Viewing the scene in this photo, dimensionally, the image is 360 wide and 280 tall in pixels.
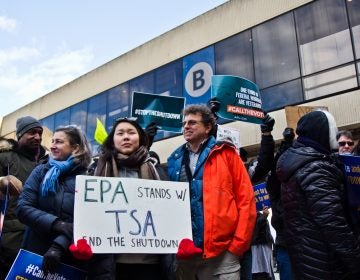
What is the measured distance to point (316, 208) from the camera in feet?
8.36

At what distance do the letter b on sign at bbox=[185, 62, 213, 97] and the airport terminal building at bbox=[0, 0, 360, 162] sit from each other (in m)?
0.04

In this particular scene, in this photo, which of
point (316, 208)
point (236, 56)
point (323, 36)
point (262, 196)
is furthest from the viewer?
point (236, 56)

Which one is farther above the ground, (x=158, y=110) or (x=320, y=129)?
(x=158, y=110)

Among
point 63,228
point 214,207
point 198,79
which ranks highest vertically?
point 198,79

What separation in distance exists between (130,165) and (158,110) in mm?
2234

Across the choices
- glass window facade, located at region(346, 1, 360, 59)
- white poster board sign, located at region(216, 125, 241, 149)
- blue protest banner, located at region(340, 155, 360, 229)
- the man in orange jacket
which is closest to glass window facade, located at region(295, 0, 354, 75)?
glass window facade, located at region(346, 1, 360, 59)

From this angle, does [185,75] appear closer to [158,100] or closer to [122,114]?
[122,114]

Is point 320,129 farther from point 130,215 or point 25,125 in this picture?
point 25,125

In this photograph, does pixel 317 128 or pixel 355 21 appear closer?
pixel 317 128

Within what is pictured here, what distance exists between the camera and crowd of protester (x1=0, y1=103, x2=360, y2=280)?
2430 millimetres

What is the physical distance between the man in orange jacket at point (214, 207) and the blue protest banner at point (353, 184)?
637 millimetres

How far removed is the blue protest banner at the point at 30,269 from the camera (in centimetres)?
→ 219

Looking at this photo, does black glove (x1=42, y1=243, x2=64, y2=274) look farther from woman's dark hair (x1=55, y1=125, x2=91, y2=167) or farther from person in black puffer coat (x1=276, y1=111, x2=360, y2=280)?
person in black puffer coat (x1=276, y1=111, x2=360, y2=280)

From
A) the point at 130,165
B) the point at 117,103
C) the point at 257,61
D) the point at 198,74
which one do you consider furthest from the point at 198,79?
the point at 130,165
